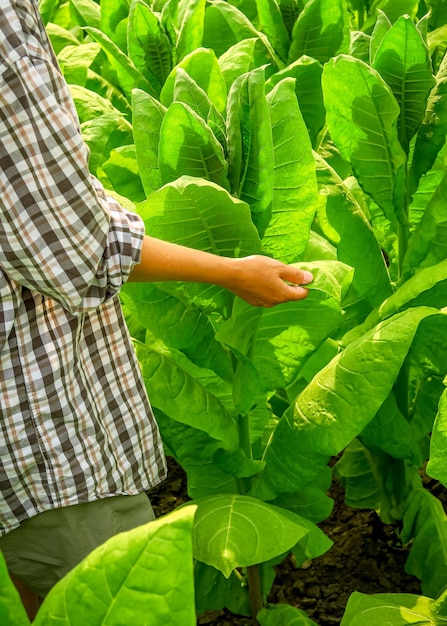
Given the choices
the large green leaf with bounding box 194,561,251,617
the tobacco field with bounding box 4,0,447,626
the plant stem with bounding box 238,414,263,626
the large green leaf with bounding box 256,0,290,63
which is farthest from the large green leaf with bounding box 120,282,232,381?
the large green leaf with bounding box 256,0,290,63

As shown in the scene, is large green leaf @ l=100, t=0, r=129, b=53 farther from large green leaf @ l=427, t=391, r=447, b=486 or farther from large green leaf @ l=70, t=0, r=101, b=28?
large green leaf @ l=427, t=391, r=447, b=486

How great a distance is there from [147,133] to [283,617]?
0.97 metres

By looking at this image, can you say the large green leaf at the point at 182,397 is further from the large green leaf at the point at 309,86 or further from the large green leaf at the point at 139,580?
the large green leaf at the point at 139,580

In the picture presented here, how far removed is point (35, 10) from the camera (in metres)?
A: 1.10

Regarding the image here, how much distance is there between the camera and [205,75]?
1.73 meters

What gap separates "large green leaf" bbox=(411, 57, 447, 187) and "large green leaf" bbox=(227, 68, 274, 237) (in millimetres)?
336

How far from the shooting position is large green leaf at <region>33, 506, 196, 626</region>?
2.22ft

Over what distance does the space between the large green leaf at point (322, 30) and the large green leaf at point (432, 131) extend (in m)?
0.61

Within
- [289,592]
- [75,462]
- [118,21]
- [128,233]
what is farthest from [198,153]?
[118,21]

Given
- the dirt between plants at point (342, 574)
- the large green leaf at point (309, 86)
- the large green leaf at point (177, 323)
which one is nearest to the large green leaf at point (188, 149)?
the large green leaf at point (177, 323)

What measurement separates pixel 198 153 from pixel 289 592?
1.15m

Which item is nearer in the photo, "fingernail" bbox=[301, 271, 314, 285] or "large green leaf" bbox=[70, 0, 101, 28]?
"fingernail" bbox=[301, 271, 314, 285]

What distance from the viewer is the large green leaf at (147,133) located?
5.21 feet

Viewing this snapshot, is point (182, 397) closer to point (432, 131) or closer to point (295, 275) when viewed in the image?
point (295, 275)
